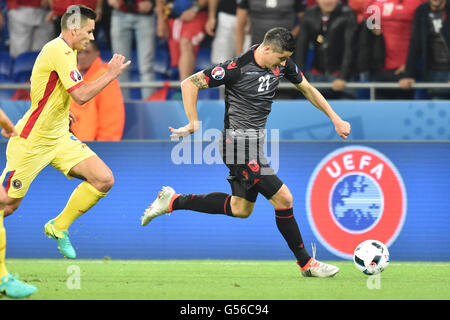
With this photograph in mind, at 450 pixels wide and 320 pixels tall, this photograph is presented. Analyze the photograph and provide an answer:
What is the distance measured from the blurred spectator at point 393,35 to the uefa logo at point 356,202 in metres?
1.82

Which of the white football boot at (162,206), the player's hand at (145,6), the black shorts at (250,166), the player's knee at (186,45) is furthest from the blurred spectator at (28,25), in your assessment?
the black shorts at (250,166)

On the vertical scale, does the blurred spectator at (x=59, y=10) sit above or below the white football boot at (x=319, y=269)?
above

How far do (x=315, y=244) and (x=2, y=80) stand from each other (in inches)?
220

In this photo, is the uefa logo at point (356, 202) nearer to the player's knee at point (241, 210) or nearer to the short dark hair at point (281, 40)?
the player's knee at point (241, 210)

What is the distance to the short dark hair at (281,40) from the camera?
6824 millimetres

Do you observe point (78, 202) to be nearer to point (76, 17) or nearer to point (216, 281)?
point (216, 281)

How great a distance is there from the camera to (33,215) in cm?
886

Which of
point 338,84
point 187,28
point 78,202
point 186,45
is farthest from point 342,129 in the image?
point 187,28

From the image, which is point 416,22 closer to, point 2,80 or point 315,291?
point 315,291

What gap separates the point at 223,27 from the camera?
1086cm

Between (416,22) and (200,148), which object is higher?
(416,22)

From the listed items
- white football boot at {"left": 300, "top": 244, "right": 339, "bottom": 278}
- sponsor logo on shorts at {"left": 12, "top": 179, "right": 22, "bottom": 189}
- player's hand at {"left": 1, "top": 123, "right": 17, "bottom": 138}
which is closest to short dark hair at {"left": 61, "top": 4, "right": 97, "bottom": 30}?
sponsor logo on shorts at {"left": 12, "top": 179, "right": 22, "bottom": 189}

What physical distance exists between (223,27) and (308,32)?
4.48ft
